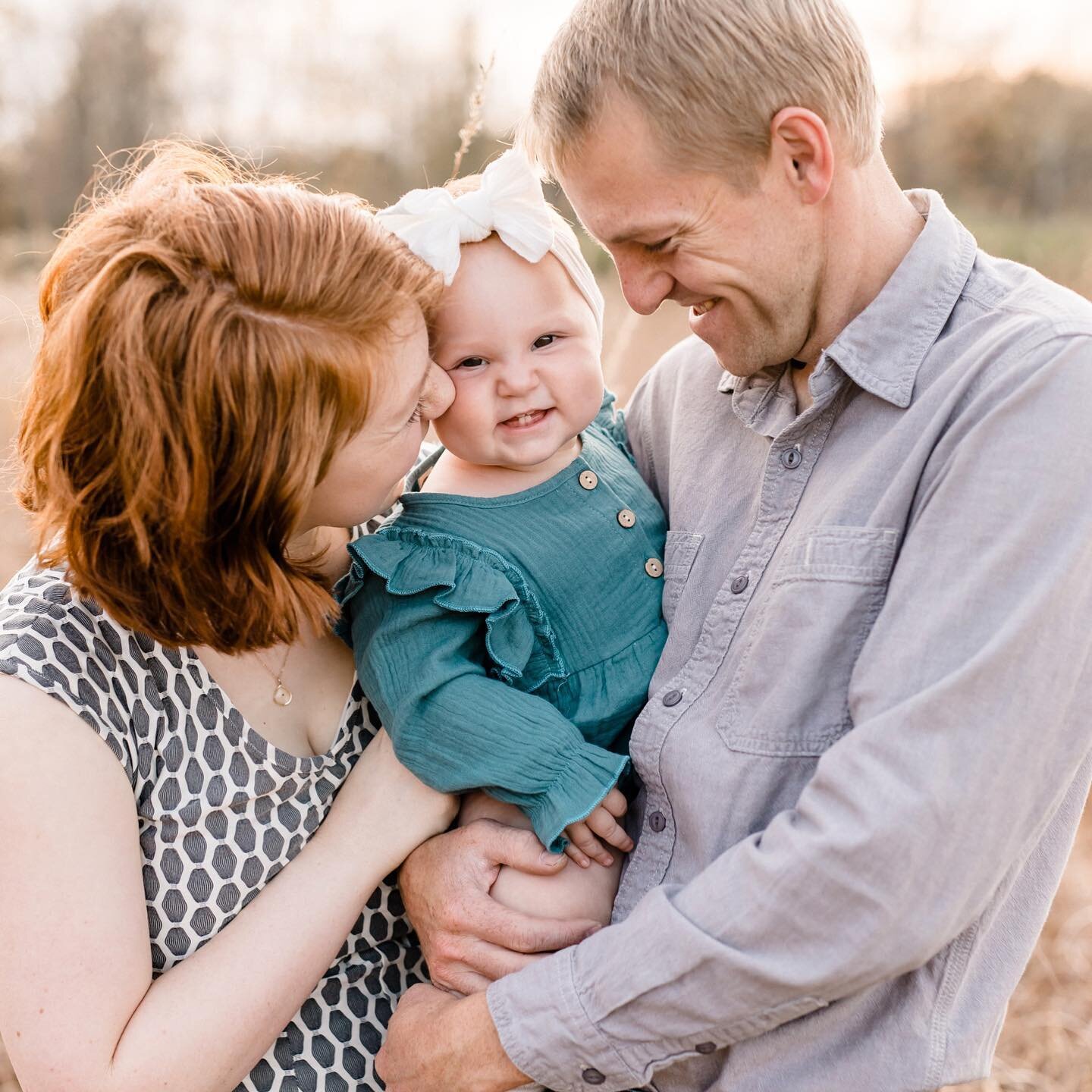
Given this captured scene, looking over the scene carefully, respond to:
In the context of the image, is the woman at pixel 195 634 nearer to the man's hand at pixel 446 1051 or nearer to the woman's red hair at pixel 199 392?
the woman's red hair at pixel 199 392

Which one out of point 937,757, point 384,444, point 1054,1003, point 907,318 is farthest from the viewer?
point 1054,1003

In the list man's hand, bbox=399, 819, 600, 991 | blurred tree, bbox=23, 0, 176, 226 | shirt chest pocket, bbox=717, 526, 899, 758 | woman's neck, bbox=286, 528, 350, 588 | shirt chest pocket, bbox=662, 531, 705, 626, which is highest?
shirt chest pocket, bbox=717, 526, 899, 758

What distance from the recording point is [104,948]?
1513 mm

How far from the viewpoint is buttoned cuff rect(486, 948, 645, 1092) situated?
1548 mm

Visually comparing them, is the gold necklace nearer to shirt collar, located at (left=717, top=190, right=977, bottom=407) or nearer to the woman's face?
the woman's face

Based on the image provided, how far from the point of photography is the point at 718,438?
6.48 feet

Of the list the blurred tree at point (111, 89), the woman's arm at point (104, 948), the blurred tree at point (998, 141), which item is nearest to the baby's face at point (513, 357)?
the woman's arm at point (104, 948)

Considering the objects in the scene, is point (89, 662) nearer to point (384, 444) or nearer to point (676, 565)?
point (384, 444)

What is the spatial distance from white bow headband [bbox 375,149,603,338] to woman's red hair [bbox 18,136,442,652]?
0.11 metres

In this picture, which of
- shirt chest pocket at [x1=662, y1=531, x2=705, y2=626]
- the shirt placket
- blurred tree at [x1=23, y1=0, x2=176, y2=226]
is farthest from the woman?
blurred tree at [x1=23, y1=0, x2=176, y2=226]

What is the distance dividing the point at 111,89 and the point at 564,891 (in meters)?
13.8

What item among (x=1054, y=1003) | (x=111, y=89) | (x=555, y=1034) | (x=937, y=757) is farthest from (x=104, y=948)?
(x=111, y=89)

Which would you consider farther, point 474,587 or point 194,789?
point 474,587

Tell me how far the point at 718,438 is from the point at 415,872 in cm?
91
